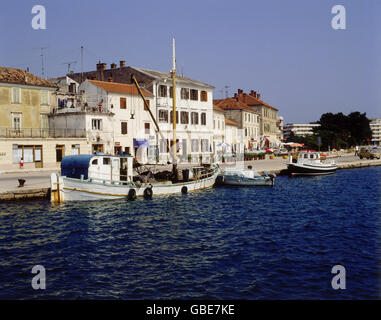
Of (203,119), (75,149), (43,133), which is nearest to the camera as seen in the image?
(75,149)

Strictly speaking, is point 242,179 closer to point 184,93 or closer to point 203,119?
point 184,93

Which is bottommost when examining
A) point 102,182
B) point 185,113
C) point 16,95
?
point 102,182

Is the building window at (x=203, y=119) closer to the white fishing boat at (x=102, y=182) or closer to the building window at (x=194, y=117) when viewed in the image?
the building window at (x=194, y=117)

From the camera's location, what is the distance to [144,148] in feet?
184

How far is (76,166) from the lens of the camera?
28750mm

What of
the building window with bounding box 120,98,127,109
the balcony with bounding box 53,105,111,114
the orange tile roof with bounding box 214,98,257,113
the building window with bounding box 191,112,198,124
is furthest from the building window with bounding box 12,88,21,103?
the orange tile roof with bounding box 214,98,257,113

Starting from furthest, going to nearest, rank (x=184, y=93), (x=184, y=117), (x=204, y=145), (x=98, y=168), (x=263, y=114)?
1. (x=263, y=114)
2. (x=204, y=145)
3. (x=184, y=117)
4. (x=184, y=93)
5. (x=98, y=168)

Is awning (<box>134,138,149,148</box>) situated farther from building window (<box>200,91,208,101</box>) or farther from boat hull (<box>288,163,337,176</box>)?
boat hull (<box>288,163,337,176</box>)

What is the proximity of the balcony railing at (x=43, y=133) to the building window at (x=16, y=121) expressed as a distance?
57cm

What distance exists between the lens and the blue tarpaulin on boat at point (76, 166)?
2844cm

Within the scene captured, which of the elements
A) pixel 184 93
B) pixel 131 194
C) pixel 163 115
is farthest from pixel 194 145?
pixel 131 194

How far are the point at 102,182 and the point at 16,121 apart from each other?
24491 mm

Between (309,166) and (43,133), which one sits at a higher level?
(43,133)
